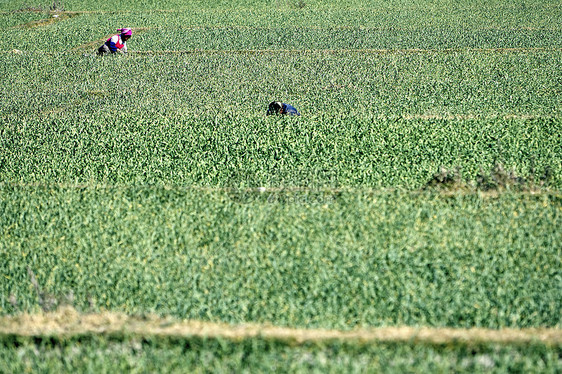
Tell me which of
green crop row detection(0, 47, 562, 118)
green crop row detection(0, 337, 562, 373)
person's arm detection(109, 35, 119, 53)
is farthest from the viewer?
person's arm detection(109, 35, 119, 53)

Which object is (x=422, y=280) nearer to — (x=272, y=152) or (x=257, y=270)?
(x=257, y=270)

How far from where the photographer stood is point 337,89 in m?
15.8

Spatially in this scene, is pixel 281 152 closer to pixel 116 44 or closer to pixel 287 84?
pixel 287 84

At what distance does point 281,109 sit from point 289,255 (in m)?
6.56

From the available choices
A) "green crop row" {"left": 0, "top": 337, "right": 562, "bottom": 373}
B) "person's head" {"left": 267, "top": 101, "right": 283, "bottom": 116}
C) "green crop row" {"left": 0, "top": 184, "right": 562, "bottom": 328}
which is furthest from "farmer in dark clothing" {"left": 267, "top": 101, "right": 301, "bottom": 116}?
"green crop row" {"left": 0, "top": 337, "right": 562, "bottom": 373}

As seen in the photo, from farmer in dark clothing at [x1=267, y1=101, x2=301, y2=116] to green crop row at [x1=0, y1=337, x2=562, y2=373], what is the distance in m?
8.19

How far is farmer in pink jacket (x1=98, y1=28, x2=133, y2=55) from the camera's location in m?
20.1

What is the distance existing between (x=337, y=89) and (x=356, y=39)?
621cm

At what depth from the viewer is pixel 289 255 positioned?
7.20 metres

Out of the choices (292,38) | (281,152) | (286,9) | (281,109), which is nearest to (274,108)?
(281,109)

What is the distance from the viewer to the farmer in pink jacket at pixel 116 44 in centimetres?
2007

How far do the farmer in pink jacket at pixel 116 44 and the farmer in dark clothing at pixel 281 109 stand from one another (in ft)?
27.4

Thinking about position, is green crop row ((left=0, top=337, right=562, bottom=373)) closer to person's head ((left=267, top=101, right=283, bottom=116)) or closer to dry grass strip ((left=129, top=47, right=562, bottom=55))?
person's head ((left=267, top=101, right=283, bottom=116))

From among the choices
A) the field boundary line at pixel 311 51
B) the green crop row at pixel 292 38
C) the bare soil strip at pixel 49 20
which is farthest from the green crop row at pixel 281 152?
the bare soil strip at pixel 49 20
